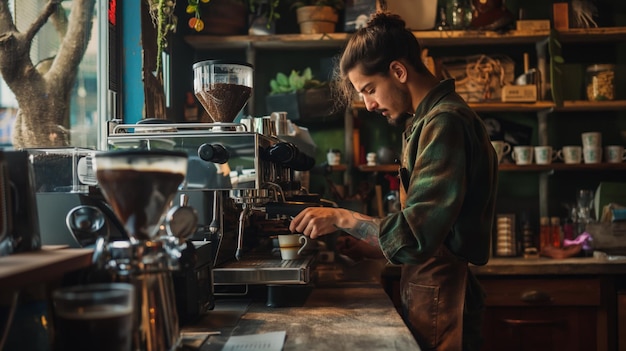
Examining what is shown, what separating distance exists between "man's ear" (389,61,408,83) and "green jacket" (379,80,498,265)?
114mm

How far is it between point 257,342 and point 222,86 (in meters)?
0.94

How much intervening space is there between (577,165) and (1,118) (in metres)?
2.72

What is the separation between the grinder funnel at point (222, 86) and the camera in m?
2.18

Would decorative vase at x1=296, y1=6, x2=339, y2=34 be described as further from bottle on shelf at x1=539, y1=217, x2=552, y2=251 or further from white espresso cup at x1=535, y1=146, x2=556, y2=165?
bottle on shelf at x1=539, y1=217, x2=552, y2=251

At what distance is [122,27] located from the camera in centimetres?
288

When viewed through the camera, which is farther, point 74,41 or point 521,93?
point 521,93

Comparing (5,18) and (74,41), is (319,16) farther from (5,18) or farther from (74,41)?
(5,18)

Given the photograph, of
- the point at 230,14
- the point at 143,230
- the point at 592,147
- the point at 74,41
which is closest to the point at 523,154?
the point at 592,147

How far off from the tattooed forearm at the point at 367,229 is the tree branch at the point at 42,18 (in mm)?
1254

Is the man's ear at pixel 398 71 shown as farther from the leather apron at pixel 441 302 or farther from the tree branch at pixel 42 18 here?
the tree branch at pixel 42 18

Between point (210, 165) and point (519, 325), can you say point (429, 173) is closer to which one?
point (210, 165)

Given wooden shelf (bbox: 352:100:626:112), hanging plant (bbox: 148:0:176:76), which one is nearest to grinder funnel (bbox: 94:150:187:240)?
hanging plant (bbox: 148:0:176:76)

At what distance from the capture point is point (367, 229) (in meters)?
1.89

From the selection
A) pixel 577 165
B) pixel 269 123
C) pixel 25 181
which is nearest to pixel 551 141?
pixel 577 165
